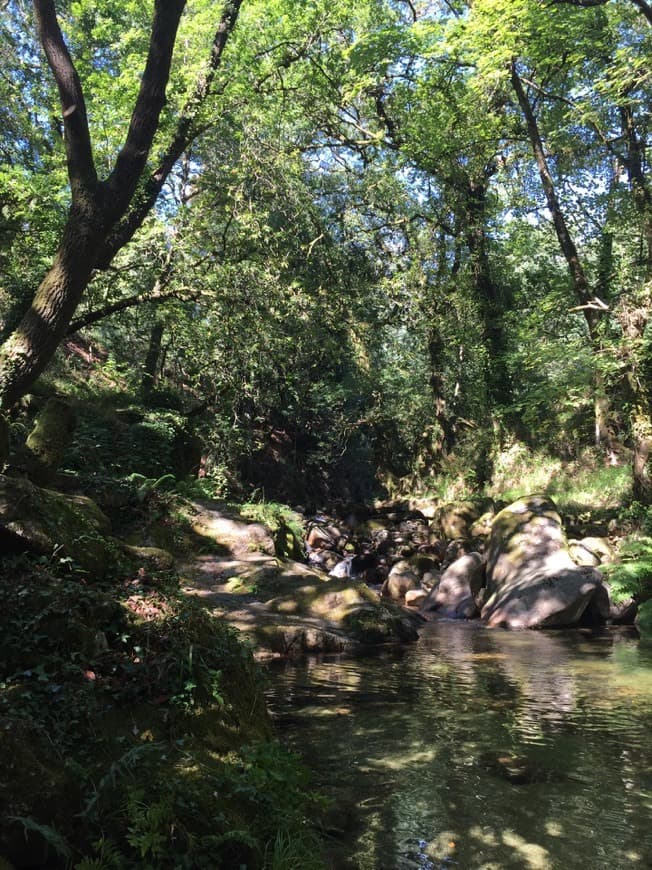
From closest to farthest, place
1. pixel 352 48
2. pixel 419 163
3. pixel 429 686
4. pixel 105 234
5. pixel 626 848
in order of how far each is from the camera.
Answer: pixel 626 848 → pixel 429 686 → pixel 105 234 → pixel 352 48 → pixel 419 163

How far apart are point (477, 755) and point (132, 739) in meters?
2.87

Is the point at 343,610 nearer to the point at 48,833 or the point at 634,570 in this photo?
the point at 634,570

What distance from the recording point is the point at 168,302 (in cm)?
1505

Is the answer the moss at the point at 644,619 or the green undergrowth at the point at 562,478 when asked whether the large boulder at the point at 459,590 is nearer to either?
the moss at the point at 644,619

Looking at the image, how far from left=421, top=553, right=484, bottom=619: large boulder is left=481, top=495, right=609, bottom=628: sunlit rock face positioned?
306 millimetres

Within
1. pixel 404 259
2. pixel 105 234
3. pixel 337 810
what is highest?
pixel 404 259

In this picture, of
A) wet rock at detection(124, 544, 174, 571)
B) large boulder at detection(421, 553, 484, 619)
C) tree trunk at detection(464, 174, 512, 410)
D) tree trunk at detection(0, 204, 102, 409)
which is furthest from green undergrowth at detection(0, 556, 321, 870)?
tree trunk at detection(464, 174, 512, 410)

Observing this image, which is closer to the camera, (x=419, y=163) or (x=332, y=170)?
(x=419, y=163)

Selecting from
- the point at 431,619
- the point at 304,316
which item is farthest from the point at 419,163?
the point at 431,619

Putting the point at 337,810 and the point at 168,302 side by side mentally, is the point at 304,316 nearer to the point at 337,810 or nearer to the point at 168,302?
the point at 168,302

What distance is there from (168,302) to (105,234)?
7.12 meters

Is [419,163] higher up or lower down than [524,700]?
higher up

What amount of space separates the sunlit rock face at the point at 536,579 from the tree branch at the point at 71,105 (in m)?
9.80

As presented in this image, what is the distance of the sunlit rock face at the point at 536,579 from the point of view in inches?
442
